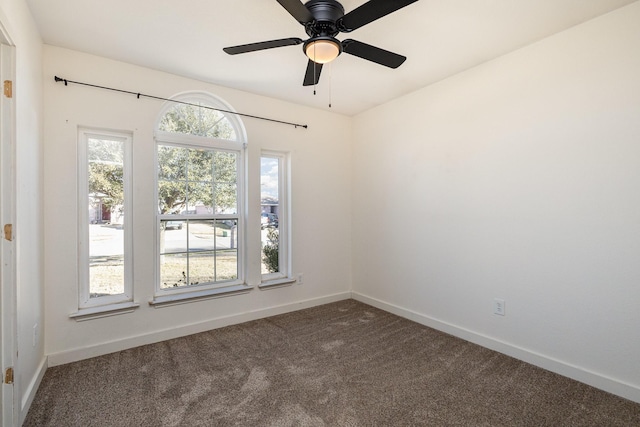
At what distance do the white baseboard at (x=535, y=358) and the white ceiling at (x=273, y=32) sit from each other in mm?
2448

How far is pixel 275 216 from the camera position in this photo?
12.3 feet

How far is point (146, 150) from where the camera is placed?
9.21ft

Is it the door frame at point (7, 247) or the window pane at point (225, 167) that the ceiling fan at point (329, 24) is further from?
the window pane at point (225, 167)

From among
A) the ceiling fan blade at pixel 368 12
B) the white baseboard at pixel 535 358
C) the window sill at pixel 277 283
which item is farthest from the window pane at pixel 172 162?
the white baseboard at pixel 535 358

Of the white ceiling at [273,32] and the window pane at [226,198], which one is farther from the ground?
the white ceiling at [273,32]

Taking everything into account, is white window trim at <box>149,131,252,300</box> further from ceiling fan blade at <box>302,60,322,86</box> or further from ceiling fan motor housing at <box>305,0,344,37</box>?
ceiling fan motor housing at <box>305,0,344,37</box>

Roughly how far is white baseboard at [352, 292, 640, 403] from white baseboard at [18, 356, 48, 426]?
3162 mm

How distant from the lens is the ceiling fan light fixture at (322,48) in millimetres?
1782

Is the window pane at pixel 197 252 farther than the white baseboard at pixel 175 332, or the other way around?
the window pane at pixel 197 252

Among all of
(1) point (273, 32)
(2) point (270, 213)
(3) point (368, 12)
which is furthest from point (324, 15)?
(2) point (270, 213)

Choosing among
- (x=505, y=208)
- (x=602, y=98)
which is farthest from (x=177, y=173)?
(x=602, y=98)

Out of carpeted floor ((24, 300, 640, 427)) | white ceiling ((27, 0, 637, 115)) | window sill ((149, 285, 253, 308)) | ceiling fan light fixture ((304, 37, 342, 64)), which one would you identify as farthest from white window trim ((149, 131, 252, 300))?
ceiling fan light fixture ((304, 37, 342, 64))

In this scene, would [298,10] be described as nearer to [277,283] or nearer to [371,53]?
[371,53]

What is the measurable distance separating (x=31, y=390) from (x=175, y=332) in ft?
3.55
